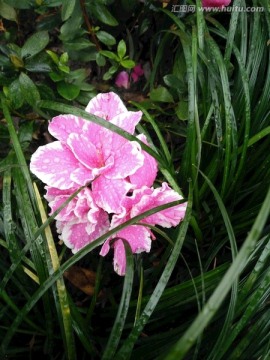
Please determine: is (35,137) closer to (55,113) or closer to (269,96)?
(55,113)

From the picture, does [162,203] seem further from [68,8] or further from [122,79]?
[122,79]

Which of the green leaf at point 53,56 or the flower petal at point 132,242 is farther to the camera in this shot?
the green leaf at point 53,56

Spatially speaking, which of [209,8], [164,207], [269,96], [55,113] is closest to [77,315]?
[164,207]

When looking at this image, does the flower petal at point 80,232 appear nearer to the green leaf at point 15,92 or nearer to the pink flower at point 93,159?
the pink flower at point 93,159

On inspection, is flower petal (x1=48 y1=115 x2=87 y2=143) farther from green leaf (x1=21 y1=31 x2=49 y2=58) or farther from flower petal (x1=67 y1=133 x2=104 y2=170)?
green leaf (x1=21 y1=31 x2=49 y2=58)

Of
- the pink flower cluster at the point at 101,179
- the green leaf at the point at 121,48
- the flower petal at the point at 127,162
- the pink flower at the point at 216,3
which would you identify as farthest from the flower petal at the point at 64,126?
the pink flower at the point at 216,3

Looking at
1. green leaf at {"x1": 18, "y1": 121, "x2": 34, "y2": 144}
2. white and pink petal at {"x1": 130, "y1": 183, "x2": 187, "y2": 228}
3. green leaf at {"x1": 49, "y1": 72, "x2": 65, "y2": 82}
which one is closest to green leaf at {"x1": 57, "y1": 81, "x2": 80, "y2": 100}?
green leaf at {"x1": 49, "y1": 72, "x2": 65, "y2": 82}
